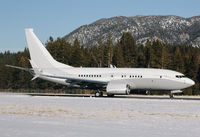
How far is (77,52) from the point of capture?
333ft

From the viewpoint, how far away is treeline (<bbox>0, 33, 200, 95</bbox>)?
98125 millimetres

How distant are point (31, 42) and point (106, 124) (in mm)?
37150

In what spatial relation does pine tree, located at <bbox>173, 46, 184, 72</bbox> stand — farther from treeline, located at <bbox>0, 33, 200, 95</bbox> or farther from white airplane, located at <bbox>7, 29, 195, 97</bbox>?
white airplane, located at <bbox>7, 29, 195, 97</bbox>

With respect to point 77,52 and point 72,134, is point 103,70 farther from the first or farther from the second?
point 77,52

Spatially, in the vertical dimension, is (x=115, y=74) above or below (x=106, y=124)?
above

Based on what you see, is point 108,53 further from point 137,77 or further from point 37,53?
point 137,77

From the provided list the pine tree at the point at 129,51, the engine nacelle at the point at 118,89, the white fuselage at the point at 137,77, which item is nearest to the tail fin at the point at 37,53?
the white fuselage at the point at 137,77

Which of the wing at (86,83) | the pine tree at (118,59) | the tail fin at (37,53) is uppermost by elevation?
the pine tree at (118,59)

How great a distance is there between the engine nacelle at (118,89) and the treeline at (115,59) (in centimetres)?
4286

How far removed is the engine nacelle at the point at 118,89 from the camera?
45656 mm

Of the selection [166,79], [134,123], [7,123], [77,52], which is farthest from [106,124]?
[77,52]

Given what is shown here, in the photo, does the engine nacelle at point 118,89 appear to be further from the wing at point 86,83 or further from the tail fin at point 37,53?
the tail fin at point 37,53

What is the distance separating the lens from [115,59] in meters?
105

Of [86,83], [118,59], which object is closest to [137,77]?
[86,83]
